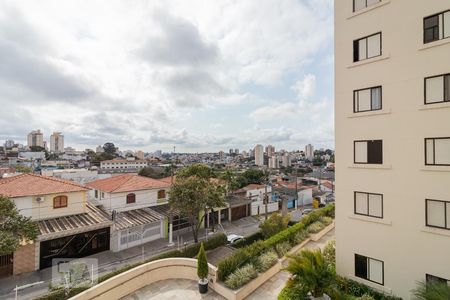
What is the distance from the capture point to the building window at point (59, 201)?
24.9 meters

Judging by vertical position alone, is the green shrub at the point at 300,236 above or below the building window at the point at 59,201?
below

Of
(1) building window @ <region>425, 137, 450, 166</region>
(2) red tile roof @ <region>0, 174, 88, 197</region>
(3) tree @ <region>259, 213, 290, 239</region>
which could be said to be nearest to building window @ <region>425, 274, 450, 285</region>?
(1) building window @ <region>425, 137, 450, 166</region>

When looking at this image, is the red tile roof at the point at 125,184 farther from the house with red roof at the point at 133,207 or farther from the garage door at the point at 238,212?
the garage door at the point at 238,212

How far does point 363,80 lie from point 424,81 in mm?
2463

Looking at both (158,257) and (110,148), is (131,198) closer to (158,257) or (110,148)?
(158,257)

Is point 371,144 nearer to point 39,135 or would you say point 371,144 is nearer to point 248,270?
point 248,270

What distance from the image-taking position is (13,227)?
57.9 ft

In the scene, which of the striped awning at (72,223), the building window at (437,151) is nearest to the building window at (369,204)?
the building window at (437,151)

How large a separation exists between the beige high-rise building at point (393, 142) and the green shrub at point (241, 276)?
480cm

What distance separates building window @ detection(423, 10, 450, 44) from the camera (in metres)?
10.1

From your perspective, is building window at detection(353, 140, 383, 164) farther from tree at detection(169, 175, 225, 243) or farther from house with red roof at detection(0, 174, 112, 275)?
house with red roof at detection(0, 174, 112, 275)

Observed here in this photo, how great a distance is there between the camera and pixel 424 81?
10.5 m

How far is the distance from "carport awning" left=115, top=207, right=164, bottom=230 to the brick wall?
7.08 m

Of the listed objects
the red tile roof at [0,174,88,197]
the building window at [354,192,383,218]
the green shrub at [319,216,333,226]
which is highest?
the building window at [354,192,383,218]
